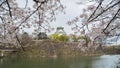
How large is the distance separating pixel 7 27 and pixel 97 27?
1.99 metres

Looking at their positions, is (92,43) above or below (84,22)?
below

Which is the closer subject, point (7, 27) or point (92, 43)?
point (7, 27)

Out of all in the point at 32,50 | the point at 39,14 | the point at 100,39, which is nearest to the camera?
the point at 39,14

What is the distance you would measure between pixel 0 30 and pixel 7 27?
0.38 meters

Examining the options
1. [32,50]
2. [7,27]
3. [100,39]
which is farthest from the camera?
[32,50]

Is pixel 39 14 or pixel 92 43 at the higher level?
pixel 39 14

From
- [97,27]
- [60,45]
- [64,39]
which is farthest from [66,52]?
[97,27]

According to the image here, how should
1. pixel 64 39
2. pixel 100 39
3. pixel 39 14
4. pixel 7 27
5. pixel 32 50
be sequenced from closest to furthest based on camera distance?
1. pixel 39 14
2. pixel 7 27
3. pixel 100 39
4. pixel 32 50
5. pixel 64 39

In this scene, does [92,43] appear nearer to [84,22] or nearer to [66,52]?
[84,22]

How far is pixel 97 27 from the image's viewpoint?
6215mm

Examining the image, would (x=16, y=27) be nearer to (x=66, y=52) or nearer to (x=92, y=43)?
(x=92, y=43)

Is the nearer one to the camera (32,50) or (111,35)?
(111,35)

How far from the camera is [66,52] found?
157 feet

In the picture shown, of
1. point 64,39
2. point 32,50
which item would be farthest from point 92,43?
point 64,39
